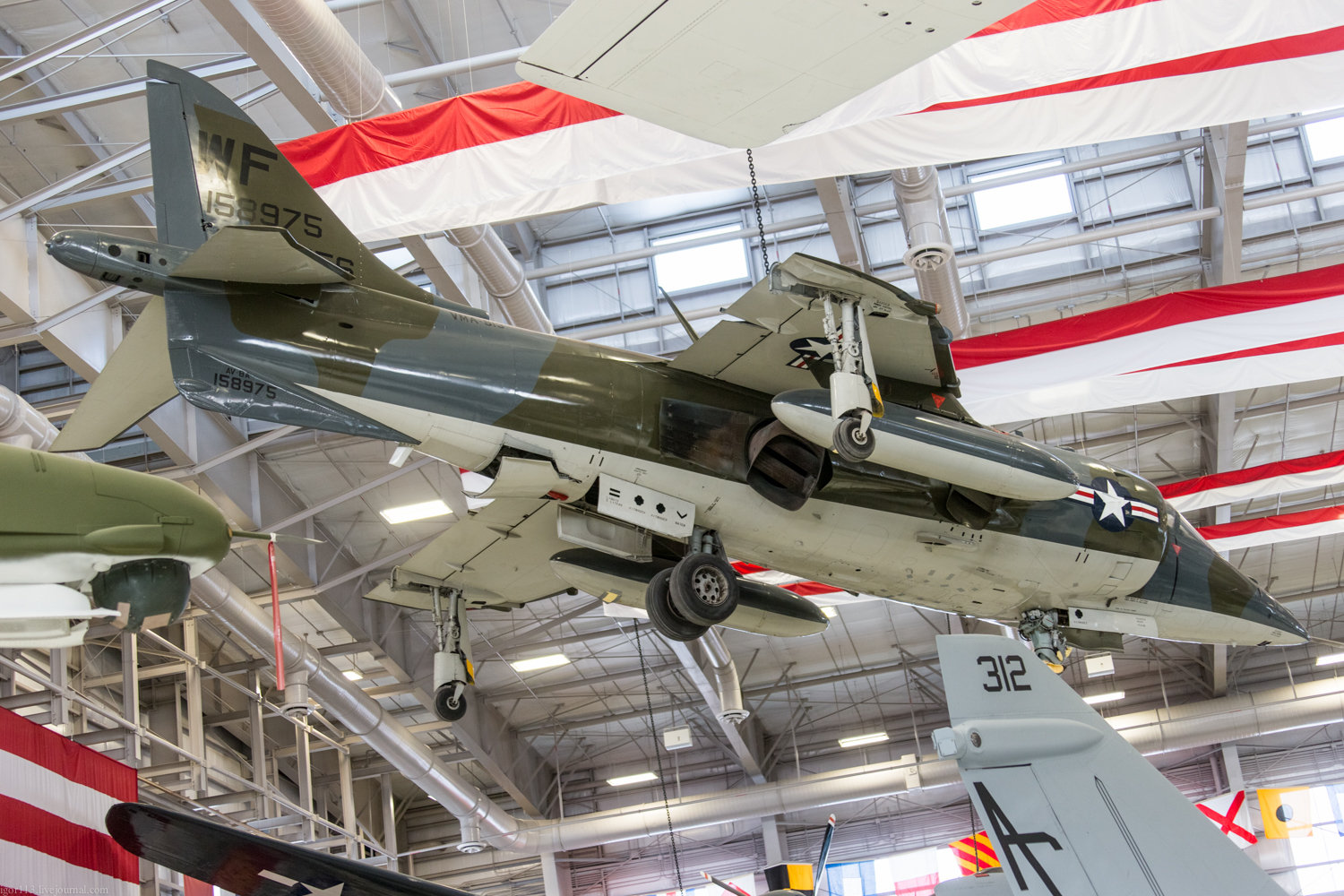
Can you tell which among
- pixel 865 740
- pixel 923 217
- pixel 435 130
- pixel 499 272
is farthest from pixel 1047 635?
pixel 865 740

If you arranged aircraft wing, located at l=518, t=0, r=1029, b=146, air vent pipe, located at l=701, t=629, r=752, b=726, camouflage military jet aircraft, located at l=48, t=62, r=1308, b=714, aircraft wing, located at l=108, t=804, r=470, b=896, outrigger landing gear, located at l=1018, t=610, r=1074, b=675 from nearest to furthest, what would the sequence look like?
aircraft wing, located at l=518, t=0, r=1029, b=146 → aircraft wing, located at l=108, t=804, r=470, b=896 → camouflage military jet aircraft, located at l=48, t=62, r=1308, b=714 → outrigger landing gear, located at l=1018, t=610, r=1074, b=675 → air vent pipe, located at l=701, t=629, r=752, b=726

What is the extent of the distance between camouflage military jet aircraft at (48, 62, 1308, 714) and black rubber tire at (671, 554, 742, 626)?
0.02 meters

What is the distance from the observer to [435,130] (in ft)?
32.0

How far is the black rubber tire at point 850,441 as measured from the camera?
732 cm

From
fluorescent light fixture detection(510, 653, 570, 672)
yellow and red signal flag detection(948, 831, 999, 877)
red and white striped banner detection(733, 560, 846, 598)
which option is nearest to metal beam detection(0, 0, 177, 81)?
red and white striped banner detection(733, 560, 846, 598)

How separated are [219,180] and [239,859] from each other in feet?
14.3

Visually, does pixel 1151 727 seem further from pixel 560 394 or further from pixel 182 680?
pixel 560 394

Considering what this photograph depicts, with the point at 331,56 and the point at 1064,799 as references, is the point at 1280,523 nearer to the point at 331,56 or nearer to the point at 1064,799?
the point at 1064,799

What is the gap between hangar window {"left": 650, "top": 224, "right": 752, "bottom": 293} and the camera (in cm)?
1905

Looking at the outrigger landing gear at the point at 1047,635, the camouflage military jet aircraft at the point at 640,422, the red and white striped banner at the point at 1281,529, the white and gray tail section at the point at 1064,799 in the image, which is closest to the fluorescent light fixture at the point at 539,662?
the red and white striped banner at the point at 1281,529

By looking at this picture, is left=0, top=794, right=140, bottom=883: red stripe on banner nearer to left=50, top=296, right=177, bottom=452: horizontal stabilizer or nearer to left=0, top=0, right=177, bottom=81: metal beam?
left=50, top=296, right=177, bottom=452: horizontal stabilizer

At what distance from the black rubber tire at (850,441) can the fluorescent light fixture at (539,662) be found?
18.7 metres

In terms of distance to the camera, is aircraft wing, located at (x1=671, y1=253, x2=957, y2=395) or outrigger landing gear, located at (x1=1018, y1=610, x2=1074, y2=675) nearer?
aircraft wing, located at (x1=671, y1=253, x2=957, y2=395)

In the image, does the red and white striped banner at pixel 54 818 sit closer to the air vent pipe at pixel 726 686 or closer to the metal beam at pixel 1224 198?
the air vent pipe at pixel 726 686
